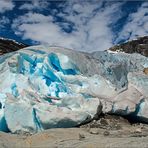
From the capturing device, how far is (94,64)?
1229 centimetres

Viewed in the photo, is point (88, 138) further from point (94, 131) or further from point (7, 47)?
point (7, 47)

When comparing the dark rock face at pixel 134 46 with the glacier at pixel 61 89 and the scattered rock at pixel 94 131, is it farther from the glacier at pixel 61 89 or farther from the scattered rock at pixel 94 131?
the scattered rock at pixel 94 131

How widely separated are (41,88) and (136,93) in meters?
2.61

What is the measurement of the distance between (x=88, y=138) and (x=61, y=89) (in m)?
3.22

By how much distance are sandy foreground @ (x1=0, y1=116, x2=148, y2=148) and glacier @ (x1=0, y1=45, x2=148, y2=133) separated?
59 cm

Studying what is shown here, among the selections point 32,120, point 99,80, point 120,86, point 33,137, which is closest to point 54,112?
point 32,120

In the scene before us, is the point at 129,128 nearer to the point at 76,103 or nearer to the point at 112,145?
the point at 76,103

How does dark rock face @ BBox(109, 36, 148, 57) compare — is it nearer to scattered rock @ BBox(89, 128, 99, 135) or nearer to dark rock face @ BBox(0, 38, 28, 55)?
dark rock face @ BBox(0, 38, 28, 55)

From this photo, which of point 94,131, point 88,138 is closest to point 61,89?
point 94,131

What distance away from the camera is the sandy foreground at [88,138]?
729 centimetres

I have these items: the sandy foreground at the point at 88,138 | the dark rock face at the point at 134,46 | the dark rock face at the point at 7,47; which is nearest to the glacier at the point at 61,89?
the sandy foreground at the point at 88,138

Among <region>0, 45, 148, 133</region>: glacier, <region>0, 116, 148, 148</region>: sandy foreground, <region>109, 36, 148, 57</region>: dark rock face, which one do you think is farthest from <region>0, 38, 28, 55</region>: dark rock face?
<region>0, 116, 148, 148</region>: sandy foreground

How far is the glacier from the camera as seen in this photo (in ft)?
32.2

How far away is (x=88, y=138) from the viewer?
316 inches
